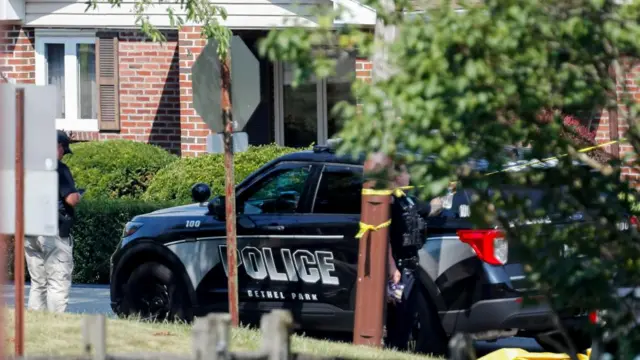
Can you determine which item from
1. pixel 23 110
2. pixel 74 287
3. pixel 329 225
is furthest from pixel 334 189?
pixel 74 287

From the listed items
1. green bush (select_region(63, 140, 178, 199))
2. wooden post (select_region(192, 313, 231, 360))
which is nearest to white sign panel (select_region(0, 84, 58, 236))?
wooden post (select_region(192, 313, 231, 360))

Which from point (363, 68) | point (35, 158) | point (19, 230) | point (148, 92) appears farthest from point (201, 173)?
point (19, 230)

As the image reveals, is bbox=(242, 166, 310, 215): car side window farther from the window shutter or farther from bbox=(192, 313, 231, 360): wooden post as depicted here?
the window shutter

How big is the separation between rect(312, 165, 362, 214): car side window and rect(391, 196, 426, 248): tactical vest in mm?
398

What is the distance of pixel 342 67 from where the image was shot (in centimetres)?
2084

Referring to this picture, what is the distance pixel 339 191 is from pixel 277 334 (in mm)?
4488

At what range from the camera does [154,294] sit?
37.8 ft

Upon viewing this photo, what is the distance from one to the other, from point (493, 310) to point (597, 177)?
4.50 metres

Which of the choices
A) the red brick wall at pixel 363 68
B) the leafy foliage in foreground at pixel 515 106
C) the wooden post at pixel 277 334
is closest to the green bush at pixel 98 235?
the red brick wall at pixel 363 68

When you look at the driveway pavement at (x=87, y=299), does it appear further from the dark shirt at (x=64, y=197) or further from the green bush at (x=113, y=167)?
the green bush at (x=113, y=167)

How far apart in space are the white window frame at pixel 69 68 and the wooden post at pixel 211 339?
15242mm

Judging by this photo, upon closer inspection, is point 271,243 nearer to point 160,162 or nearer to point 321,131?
point 160,162

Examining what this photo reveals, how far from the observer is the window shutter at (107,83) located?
20609 millimetres

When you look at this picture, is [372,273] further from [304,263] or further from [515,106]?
[515,106]
